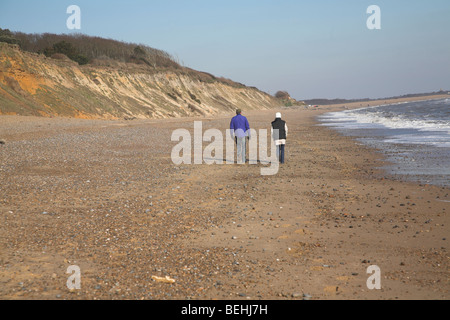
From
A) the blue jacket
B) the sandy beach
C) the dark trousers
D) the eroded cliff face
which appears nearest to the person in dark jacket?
the dark trousers

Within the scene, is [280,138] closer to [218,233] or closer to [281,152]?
[281,152]

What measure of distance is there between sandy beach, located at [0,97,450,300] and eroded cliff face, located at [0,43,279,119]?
23.2 m

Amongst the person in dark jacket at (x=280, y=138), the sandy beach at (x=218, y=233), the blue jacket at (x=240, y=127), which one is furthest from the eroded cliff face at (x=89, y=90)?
the sandy beach at (x=218, y=233)

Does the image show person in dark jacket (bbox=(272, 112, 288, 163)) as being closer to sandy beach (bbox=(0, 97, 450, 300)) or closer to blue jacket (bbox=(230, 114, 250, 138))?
blue jacket (bbox=(230, 114, 250, 138))

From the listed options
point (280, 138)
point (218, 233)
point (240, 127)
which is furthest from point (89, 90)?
point (218, 233)

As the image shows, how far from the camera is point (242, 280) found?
14.6ft

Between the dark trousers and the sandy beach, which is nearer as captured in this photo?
the sandy beach

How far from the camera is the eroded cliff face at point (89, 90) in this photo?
32.4 metres

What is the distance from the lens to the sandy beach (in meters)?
4.28

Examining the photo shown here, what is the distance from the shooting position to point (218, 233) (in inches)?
240

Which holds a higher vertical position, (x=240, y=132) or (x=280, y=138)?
(x=240, y=132)

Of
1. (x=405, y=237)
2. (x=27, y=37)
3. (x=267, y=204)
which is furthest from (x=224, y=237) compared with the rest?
(x=27, y=37)

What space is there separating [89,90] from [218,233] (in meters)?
38.7
